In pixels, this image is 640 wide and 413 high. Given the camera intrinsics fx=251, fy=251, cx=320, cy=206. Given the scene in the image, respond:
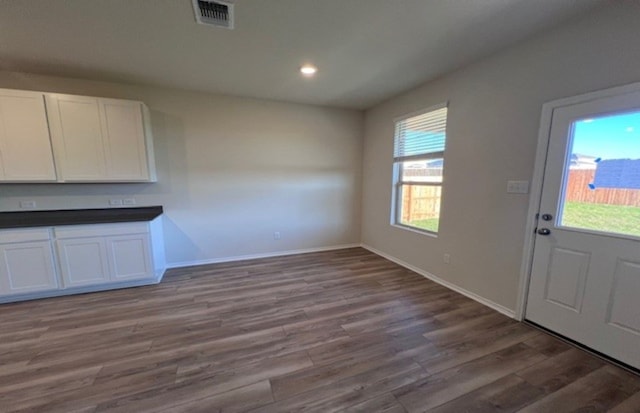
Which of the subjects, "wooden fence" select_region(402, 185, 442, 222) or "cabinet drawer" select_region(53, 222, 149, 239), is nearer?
"cabinet drawer" select_region(53, 222, 149, 239)

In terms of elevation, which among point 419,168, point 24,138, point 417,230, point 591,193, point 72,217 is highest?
point 24,138

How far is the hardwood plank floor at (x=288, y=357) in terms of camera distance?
1.59 m

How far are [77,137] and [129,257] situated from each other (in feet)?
5.21

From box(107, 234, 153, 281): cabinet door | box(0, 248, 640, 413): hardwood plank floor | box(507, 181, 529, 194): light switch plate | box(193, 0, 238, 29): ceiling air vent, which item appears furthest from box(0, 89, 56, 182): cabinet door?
box(507, 181, 529, 194): light switch plate

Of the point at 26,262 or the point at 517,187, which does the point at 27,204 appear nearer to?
the point at 26,262

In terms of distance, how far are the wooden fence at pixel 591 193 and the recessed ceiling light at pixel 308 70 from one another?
2.69 metres

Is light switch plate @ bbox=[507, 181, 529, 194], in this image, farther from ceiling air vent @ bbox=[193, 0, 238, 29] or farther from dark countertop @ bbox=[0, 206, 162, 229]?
dark countertop @ bbox=[0, 206, 162, 229]

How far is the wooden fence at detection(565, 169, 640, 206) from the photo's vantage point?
1.83 meters

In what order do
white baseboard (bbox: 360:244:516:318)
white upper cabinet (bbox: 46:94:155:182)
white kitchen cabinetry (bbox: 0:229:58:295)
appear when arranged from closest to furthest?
white baseboard (bbox: 360:244:516:318)
white kitchen cabinetry (bbox: 0:229:58:295)
white upper cabinet (bbox: 46:94:155:182)

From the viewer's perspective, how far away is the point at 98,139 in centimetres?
313

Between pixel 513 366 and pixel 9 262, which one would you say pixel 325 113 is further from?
pixel 9 262

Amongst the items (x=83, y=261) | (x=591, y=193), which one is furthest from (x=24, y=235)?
(x=591, y=193)

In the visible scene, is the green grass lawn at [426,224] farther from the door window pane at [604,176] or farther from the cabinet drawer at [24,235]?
the cabinet drawer at [24,235]

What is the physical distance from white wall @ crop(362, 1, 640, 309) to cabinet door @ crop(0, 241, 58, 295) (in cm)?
463
